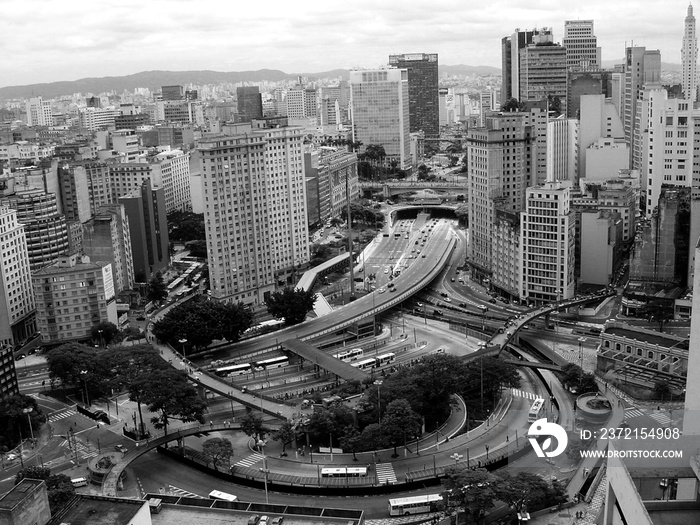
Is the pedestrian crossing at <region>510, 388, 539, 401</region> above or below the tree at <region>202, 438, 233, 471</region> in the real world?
below

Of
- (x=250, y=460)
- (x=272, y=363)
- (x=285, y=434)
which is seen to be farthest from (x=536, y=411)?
(x=272, y=363)

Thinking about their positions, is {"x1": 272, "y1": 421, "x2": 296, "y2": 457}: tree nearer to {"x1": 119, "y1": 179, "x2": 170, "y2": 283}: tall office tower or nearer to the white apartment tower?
the white apartment tower

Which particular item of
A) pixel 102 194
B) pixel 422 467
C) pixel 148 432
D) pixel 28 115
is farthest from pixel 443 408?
pixel 28 115

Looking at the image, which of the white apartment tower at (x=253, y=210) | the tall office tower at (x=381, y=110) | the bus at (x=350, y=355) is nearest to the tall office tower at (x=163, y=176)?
the white apartment tower at (x=253, y=210)

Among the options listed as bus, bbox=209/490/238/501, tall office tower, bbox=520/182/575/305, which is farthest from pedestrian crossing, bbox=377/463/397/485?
tall office tower, bbox=520/182/575/305

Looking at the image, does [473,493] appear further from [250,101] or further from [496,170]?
[250,101]

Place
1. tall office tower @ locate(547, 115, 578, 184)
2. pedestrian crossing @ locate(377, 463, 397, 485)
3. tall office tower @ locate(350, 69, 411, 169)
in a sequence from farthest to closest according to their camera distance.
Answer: tall office tower @ locate(350, 69, 411, 169), tall office tower @ locate(547, 115, 578, 184), pedestrian crossing @ locate(377, 463, 397, 485)

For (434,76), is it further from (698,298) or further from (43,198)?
(698,298)
